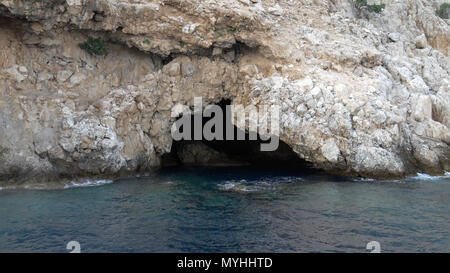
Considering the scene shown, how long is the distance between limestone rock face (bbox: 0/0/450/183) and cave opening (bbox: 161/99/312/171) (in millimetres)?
5275

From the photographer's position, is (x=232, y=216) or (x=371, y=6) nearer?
(x=232, y=216)

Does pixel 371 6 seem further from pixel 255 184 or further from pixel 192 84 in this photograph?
pixel 255 184

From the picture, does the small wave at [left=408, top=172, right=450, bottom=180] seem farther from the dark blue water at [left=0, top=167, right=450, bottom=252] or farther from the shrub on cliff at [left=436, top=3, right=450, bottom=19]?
the shrub on cliff at [left=436, top=3, right=450, bottom=19]

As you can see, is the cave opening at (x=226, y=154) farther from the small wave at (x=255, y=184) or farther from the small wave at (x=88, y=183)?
the small wave at (x=88, y=183)

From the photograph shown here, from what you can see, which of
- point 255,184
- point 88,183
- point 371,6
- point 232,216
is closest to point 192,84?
point 255,184

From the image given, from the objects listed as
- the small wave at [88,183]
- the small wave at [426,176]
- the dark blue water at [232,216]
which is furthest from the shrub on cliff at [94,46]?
the small wave at [426,176]

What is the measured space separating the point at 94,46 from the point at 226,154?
13.6 meters

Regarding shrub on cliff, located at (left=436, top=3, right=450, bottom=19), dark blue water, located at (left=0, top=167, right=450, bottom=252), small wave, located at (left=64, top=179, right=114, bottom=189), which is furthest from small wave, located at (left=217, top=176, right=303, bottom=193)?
shrub on cliff, located at (left=436, top=3, right=450, bottom=19)

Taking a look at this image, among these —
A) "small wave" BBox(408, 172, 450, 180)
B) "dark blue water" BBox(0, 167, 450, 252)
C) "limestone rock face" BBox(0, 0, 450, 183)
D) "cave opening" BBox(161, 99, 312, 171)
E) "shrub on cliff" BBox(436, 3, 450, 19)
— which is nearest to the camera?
"dark blue water" BBox(0, 167, 450, 252)

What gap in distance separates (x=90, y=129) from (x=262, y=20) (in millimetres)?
12397

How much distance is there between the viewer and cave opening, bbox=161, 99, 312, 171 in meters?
28.0

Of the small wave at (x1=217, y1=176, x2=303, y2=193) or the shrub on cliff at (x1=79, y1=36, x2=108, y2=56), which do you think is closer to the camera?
the small wave at (x1=217, y1=176, x2=303, y2=193)

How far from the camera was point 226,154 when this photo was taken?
29.8 metres
